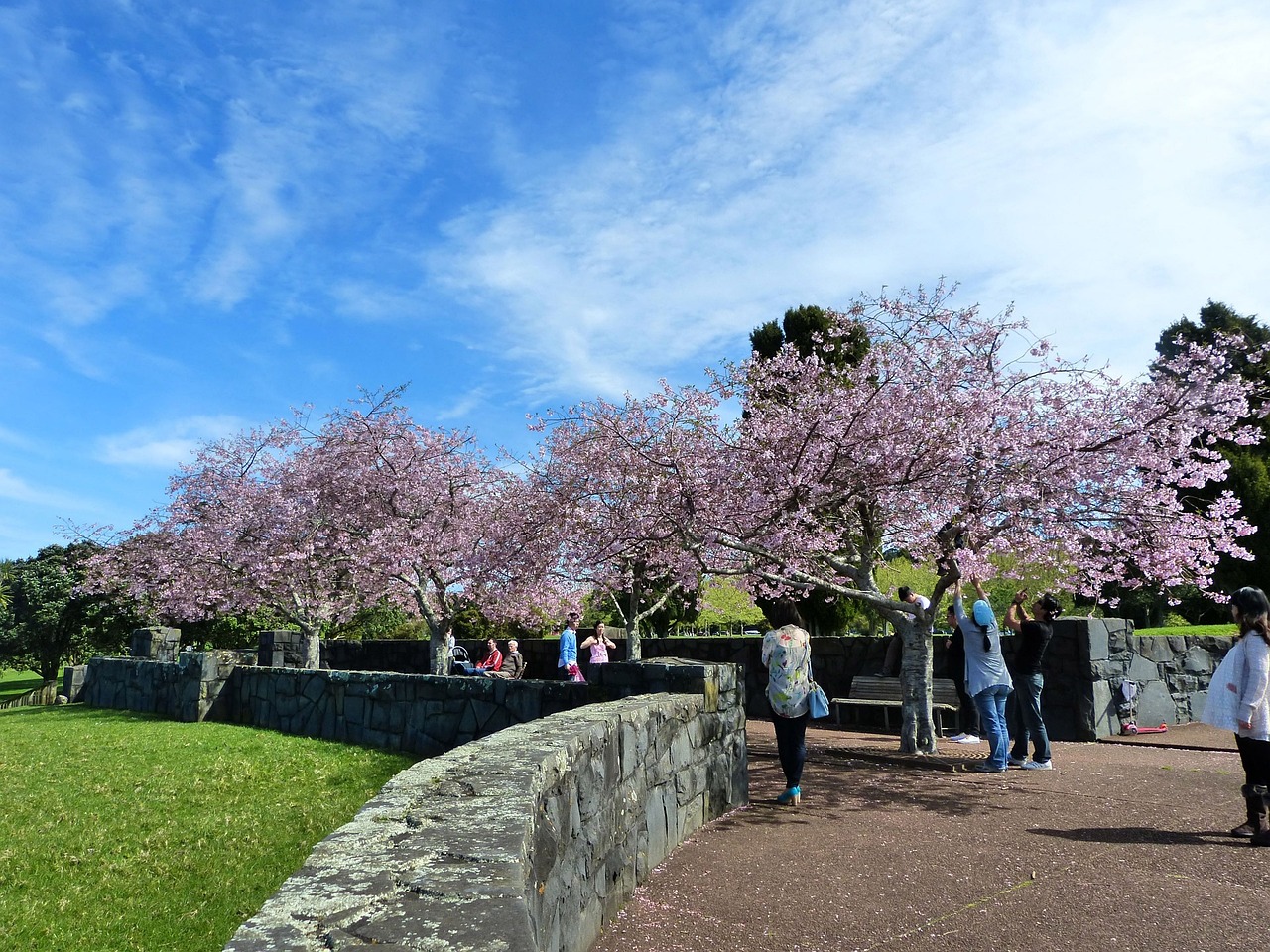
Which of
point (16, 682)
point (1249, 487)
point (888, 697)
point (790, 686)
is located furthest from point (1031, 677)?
point (16, 682)

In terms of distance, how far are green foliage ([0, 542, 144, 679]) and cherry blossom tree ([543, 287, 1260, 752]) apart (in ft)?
93.4

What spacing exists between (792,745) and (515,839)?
198 inches

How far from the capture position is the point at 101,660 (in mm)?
19094

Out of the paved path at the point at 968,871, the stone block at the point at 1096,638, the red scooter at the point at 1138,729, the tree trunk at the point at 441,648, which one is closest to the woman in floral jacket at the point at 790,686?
the paved path at the point at 968,871

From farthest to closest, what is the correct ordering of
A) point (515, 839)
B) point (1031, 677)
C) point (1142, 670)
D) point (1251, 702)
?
point (1142, 670), point (1031, 677), point (1251, 702), point (515, 839)

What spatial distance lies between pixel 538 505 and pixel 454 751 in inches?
398

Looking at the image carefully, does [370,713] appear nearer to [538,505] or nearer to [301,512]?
[538,505]

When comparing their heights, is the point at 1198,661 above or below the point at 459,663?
above

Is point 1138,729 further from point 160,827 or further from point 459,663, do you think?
point 160,827

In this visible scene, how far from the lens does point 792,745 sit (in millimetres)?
7324

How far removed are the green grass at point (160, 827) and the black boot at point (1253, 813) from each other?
6667mm

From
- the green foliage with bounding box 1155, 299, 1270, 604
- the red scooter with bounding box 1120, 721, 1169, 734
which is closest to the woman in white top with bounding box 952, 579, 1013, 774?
the red scooter with bounding box 1120, 721, 1169, 734

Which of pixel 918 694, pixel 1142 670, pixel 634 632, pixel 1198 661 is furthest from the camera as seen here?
pixel 634 632

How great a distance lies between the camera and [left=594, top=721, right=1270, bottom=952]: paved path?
434 centimetres
